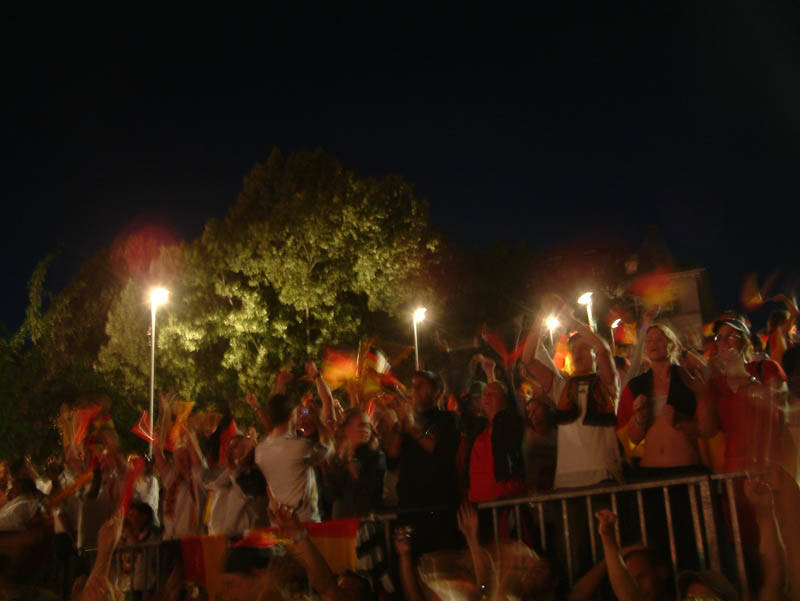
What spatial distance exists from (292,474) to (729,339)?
12.3ft

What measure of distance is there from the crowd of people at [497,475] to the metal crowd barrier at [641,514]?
0.24ft

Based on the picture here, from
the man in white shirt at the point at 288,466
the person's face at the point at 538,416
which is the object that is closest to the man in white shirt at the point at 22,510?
the man in white shirt at the point at 288,466

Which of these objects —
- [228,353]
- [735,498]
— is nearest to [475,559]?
[735,498]

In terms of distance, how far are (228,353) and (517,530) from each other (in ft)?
64.3

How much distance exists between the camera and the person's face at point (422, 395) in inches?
255

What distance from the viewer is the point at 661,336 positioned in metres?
5.90

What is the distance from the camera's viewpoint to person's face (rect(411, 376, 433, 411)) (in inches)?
255

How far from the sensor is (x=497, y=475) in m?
5.96

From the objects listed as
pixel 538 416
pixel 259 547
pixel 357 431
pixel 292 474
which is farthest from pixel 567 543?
pixel 292 474

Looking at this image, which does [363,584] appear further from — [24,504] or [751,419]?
[24,504]

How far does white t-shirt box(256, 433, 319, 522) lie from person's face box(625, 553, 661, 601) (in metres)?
3.26

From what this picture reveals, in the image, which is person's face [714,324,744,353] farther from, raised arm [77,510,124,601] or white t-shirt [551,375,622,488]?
raised arm [77,510,124,601]

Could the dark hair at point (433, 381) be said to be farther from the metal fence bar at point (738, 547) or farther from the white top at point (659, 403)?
the metal fence bar at point (738, 547)

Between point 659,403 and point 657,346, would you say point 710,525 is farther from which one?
point 657,346
